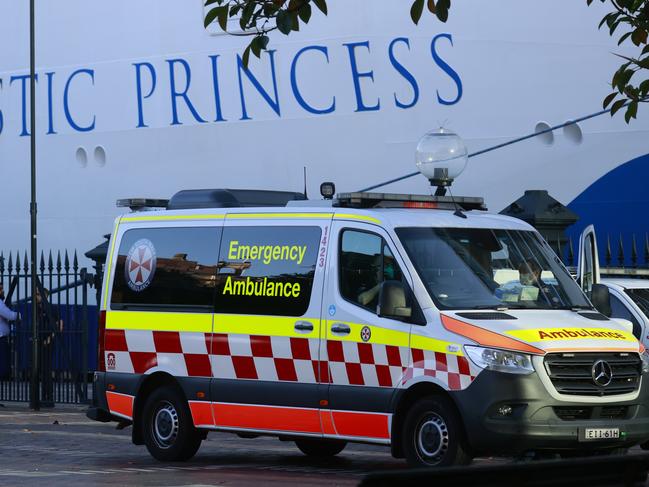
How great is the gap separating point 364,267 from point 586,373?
177cm

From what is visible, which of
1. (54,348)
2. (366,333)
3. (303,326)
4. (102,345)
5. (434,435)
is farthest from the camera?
(54,348)

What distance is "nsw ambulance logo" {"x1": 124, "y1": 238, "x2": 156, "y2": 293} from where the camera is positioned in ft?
38.9

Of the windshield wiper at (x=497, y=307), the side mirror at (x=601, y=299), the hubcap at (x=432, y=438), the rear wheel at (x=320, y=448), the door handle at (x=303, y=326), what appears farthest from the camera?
the rear wheel at (x=320, y=448)

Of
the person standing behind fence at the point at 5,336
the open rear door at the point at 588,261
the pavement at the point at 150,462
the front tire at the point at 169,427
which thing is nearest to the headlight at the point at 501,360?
the pavement at the point at 150,462

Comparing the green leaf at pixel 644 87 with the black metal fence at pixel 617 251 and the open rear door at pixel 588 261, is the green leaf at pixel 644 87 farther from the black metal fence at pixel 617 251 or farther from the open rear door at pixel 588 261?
the black metal fence at pixel 617 251

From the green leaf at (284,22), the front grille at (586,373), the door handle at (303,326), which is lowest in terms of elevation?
the front grille at (586,373)

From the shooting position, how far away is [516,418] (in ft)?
30.1

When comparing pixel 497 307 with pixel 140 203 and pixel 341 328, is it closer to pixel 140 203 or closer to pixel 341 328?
pixel 341 328

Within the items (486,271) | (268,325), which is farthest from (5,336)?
(486,271)

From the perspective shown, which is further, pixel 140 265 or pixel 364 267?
pixel 140 265

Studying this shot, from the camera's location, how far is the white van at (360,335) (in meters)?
9.31

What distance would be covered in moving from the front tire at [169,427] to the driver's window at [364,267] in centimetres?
187

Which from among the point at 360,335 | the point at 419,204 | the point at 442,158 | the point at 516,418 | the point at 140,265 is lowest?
the point at 516,418

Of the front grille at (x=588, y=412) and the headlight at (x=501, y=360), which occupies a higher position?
the headlight at (x=501, y=360)
